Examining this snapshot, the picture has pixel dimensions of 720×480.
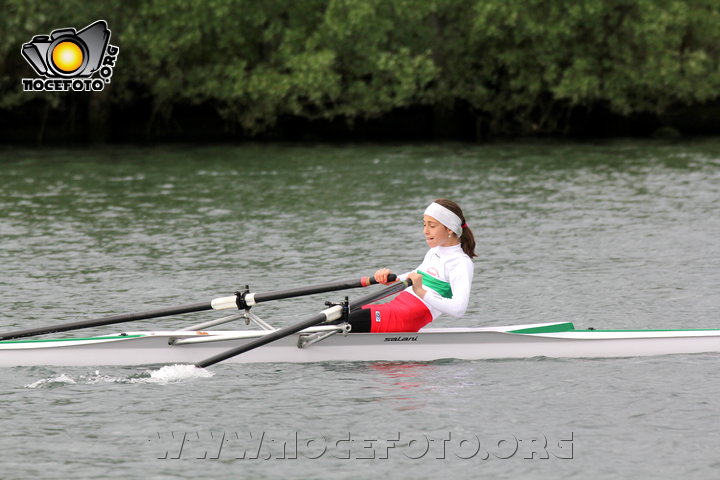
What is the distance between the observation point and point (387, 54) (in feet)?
145

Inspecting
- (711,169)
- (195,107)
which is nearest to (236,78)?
(195,107)

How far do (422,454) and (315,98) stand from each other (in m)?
35.0

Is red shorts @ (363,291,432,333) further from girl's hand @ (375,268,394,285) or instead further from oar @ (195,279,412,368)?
girl's hand @ (375,268,394,285)

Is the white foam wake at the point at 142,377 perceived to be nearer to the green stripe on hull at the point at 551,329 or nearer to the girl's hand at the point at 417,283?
the girl's hand at the point at 417,283

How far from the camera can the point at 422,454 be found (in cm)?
942

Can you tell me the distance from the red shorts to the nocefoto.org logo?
33.2 meters

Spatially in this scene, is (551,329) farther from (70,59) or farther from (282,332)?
(70,59)

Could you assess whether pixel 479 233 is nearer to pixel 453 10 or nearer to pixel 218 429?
pixel 218 429

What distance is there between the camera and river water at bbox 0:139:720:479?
31.0 ft

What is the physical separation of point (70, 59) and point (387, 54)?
11595 mm

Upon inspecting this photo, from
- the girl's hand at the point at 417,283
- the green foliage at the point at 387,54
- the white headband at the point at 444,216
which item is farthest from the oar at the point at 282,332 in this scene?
the green foliage at the point at 387,54

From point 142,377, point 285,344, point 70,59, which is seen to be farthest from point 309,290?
point 70,59

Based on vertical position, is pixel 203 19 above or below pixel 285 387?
above

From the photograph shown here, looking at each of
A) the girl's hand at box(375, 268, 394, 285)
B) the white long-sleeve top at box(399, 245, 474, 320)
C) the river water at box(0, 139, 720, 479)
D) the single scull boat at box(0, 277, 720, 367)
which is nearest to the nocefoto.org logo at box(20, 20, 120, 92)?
the river water at box(0, 139, 720, 479)
